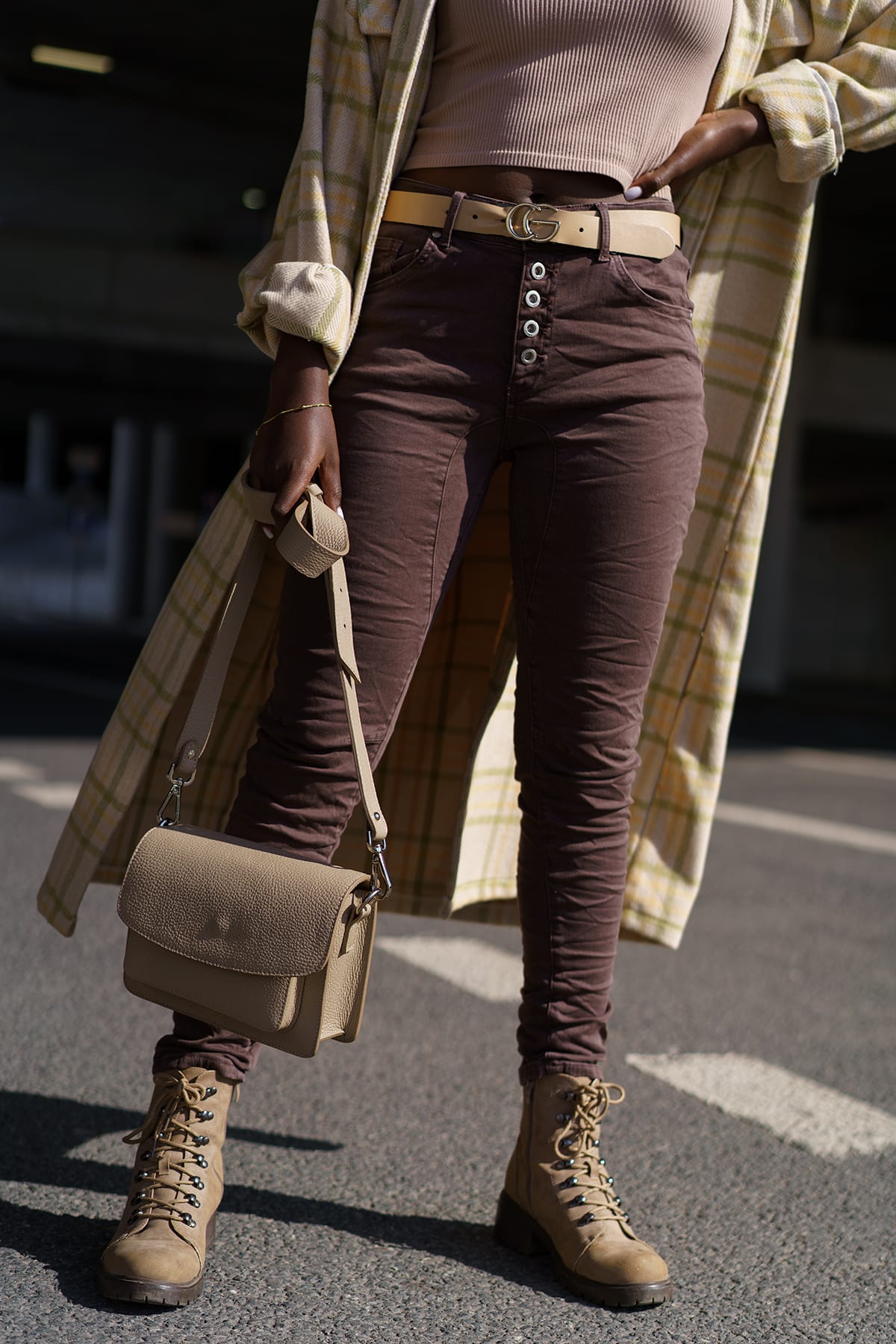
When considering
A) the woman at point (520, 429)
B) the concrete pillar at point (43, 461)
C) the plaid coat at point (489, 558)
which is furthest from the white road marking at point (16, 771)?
the concrete pillar at point (43, 461)

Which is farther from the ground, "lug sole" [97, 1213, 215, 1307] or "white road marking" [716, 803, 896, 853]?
"lug sole" [97, 1213, 215, 1307]

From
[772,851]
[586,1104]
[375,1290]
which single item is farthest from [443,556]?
[772,851]

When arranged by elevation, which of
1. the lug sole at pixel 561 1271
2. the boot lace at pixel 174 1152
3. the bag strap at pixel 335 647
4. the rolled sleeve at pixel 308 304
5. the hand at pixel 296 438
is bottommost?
the lug sole at pixel 561 1271

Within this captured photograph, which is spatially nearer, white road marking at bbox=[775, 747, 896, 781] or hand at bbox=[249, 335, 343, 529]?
hand at bbox=[249, 335, 343, 529]

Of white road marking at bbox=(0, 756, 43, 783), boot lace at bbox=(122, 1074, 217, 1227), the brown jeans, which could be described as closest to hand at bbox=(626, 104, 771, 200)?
the brown jeans

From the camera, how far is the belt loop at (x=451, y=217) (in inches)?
72.6

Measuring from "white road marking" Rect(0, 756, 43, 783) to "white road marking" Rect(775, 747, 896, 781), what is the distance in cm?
452

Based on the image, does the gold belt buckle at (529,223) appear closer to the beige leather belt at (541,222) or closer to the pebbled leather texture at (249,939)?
the beige leather belt at (541,222)

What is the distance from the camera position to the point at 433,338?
6.07ft

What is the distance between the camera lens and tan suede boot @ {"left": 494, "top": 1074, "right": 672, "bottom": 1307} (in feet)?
5.89

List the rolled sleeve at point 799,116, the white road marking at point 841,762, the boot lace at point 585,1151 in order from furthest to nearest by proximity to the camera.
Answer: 1. the white road marking at point 841,762
2. the rolled sleeve at point 799,116
3. the boot lace at point 585,1151

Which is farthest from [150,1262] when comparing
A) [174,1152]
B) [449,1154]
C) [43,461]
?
[43,461]

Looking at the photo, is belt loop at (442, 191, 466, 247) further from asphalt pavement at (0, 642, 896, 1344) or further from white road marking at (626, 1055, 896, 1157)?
white road marking at (626, 1055, 896, 1157)

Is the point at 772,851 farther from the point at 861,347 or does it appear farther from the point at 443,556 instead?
the point at 861,347
